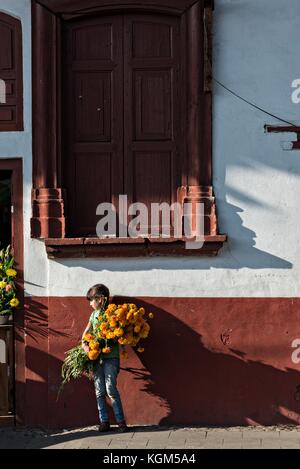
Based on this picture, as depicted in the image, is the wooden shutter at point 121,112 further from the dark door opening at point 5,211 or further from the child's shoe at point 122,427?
the child's shoe at point 122,427

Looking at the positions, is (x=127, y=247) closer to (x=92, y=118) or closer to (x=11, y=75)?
(x=92, y=118)

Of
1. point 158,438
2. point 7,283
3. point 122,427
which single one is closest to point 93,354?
point 122,427

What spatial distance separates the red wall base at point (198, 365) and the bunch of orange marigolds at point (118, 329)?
372 millimetres

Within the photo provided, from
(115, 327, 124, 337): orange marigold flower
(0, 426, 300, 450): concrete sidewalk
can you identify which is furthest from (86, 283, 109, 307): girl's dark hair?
(0, 426, 300, 450): concrete sidewalk

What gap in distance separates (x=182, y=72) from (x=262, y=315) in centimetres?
265

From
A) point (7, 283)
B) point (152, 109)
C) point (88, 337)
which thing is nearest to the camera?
point (88, 337)

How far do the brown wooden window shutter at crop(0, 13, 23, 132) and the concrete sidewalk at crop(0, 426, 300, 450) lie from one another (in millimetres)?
3206

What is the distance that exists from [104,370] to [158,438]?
0.86 meters

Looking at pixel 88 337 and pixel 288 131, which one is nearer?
pixel 88 337

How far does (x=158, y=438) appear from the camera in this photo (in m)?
9.67

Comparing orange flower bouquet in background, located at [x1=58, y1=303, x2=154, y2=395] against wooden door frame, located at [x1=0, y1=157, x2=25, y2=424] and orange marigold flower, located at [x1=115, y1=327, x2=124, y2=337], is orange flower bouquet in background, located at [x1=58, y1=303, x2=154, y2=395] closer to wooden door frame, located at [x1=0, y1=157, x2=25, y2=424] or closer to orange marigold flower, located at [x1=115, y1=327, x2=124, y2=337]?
orange marigold flower, located at [x1=115, y1=327, x2=124, y2=337]

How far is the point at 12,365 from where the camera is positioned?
411 inches

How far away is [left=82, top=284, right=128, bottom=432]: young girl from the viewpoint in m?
9.85

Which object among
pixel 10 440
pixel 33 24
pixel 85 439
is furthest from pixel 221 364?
pixel 33 24
